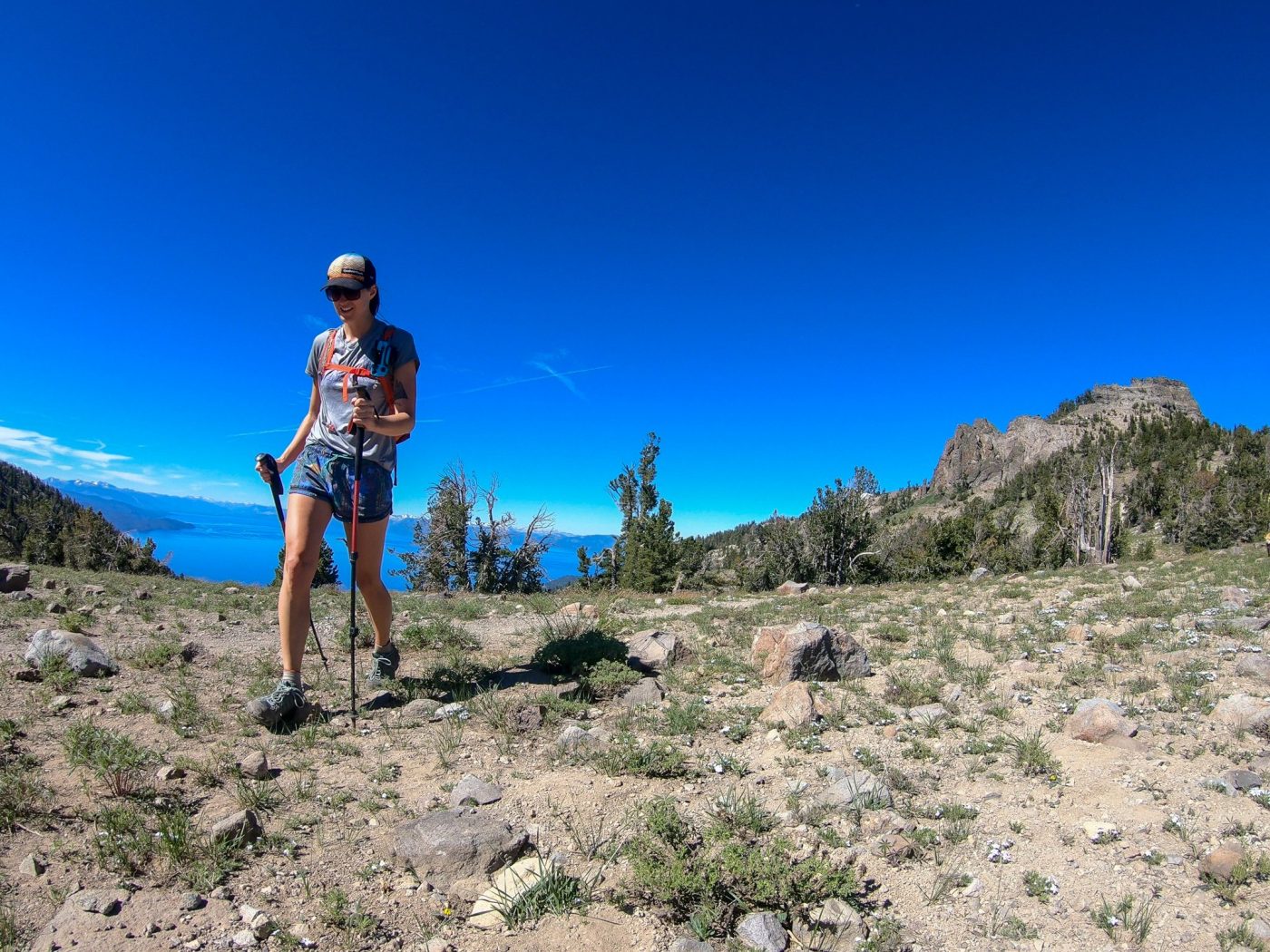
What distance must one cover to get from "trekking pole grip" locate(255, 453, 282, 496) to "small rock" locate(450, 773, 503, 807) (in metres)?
2.78

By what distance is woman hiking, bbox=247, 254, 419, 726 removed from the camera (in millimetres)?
4348

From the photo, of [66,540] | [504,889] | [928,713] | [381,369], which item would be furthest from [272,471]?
[66,540]

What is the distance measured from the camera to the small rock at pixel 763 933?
2.30 metres

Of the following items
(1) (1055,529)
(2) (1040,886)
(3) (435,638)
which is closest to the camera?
(2) (1040,886)

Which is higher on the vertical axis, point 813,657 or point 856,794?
point 813,657

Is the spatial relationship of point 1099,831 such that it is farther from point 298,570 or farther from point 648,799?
point 298,570

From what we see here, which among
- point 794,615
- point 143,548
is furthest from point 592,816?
point 143,548

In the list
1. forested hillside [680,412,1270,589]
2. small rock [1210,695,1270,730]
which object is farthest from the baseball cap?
forested hillside [680,412,1270,589]

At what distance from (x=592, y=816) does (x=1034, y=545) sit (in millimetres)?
68837

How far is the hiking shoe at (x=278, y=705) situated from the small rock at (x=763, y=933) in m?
3.16

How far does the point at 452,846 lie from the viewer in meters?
2.73

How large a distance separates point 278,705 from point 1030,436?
19716 centimetres

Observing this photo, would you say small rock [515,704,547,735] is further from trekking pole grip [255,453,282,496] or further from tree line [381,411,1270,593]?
tree line [381,411,1270,593]

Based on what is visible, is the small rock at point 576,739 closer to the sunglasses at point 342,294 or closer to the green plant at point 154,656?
the sunglasses at point 342,294
